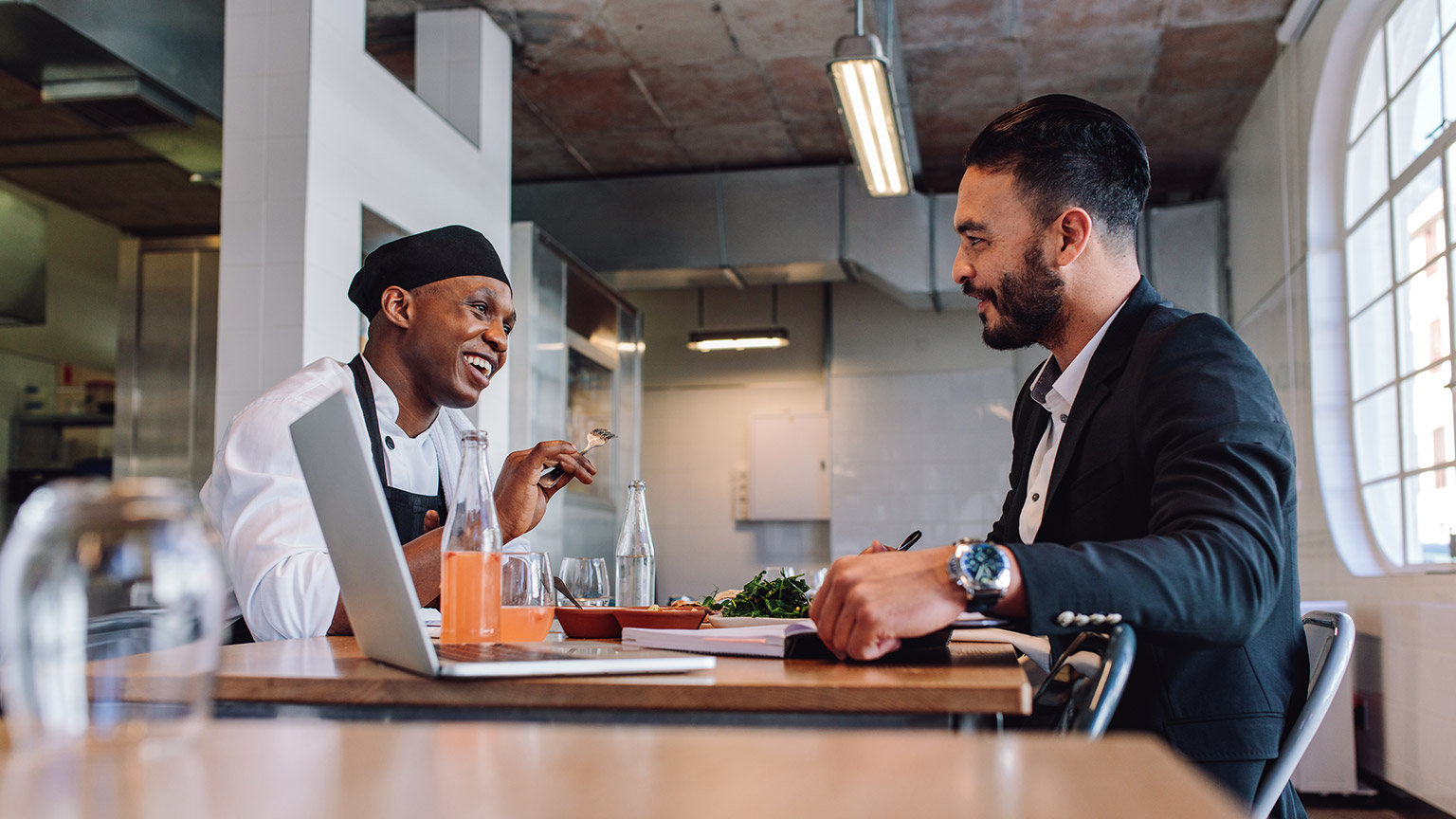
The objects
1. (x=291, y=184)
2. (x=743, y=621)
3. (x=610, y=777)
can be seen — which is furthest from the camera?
(x=291, y=184)

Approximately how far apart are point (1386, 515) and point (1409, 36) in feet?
6.38

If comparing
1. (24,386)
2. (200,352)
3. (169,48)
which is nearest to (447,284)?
(169,48)

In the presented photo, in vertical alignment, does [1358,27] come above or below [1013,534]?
above

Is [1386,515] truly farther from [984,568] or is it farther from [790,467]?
[790,467]

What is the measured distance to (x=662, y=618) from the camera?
154cm

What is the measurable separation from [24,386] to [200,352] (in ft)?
6.01

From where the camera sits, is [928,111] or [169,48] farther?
[928,111]

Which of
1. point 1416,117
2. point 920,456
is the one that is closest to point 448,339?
point 1416,117

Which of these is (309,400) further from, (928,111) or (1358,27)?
(928,111)

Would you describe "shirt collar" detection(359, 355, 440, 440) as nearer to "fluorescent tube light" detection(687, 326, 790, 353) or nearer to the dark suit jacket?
the dark suit jacket

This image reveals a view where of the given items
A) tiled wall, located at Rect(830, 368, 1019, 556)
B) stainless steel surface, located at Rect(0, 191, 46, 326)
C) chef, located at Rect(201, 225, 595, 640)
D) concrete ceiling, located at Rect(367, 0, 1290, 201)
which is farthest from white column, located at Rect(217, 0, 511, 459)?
tiled wall, located at Rect(830, 368, 1019, 556)

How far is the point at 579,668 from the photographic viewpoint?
3.58ft

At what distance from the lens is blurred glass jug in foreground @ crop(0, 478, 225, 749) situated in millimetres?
571

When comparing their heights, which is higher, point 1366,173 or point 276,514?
point 1366,173
